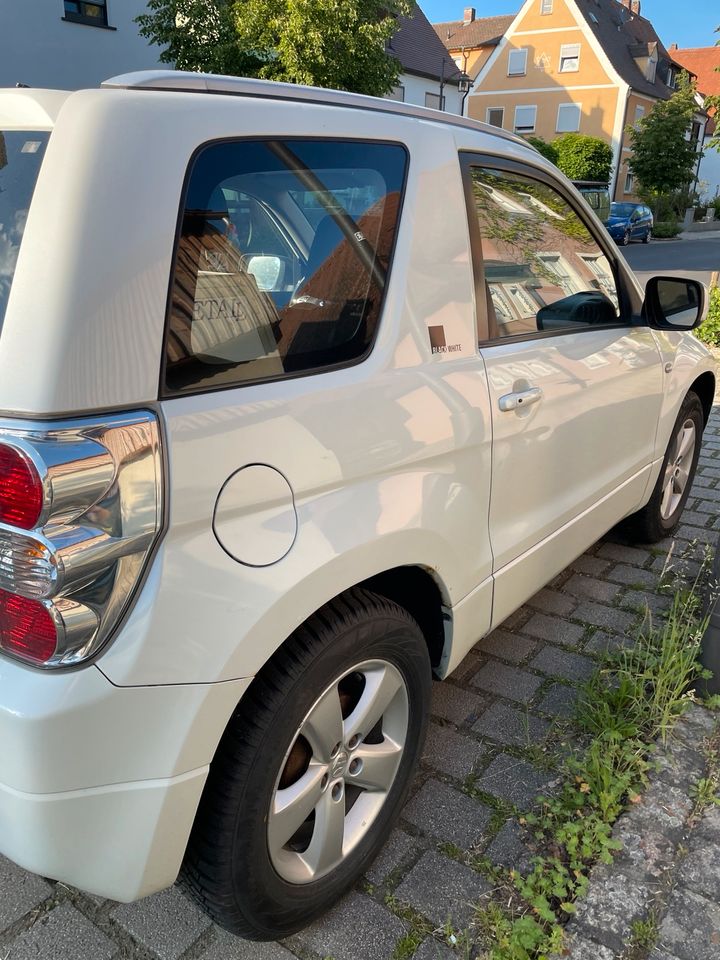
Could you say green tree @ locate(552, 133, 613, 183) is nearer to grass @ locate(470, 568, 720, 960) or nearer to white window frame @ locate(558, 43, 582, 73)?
white window frame @ locate(558, 43, 582, 73)

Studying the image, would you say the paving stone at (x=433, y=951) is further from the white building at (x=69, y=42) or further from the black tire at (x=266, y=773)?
the white building at (x=69, y=42)

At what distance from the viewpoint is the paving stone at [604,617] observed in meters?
3.39

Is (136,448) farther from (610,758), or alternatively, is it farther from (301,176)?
(610,758)

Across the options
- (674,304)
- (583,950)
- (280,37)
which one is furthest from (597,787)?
(280,37)

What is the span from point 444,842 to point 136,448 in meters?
1.56

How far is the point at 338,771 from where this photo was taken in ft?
6.20

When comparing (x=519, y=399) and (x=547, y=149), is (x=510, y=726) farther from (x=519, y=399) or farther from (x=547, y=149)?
(x=547, y=149)

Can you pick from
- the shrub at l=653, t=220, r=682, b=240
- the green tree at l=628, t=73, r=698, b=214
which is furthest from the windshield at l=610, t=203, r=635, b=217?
the green tree at l=628, t=73, r=698, b=214

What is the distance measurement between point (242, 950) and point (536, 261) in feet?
7.31

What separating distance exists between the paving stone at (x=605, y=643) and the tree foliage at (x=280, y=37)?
16756 mm

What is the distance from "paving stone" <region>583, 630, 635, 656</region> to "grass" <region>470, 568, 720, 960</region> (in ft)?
0.20

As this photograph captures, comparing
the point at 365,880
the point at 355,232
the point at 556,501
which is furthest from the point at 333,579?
the point at 556,501

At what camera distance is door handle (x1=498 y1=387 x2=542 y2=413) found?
223 cm

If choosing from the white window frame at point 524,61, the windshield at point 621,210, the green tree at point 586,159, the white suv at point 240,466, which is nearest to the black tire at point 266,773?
the white suv at point 240,466
